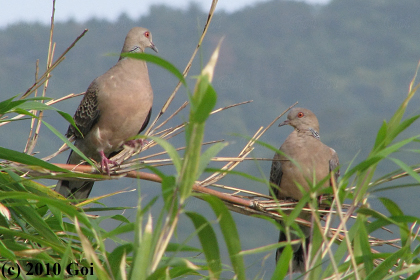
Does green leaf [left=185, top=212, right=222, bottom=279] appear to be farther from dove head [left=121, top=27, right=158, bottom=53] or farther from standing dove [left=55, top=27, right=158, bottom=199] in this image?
dove head [left=121, top=27, right=158, bottom=53]

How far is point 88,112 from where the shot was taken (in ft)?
11.2

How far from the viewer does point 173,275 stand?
1400 millimetres

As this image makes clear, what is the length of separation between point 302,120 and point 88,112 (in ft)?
4.72

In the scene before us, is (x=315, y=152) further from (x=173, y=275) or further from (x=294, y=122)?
(x=173, y=275)

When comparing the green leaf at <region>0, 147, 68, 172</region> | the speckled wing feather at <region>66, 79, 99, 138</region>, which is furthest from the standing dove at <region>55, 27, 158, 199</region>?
the green leaf at <region>0, 147, 68, 172</region>

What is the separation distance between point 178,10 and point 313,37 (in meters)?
18.6

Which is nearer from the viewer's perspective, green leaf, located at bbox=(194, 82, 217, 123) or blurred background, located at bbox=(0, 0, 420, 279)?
green leaf, located at bbox=(194, 82, 217, 123)

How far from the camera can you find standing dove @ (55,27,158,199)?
3.19m

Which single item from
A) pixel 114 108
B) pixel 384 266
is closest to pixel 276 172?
pixel 114 108

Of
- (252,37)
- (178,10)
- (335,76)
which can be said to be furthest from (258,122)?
(178,10)

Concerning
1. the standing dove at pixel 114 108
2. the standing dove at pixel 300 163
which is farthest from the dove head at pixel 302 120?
the standing dove at pixel 114 108

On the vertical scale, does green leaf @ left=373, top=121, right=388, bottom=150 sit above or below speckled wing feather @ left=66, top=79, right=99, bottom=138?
above

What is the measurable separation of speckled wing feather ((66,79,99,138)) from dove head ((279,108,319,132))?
51.0 inches

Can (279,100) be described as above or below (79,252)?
below
